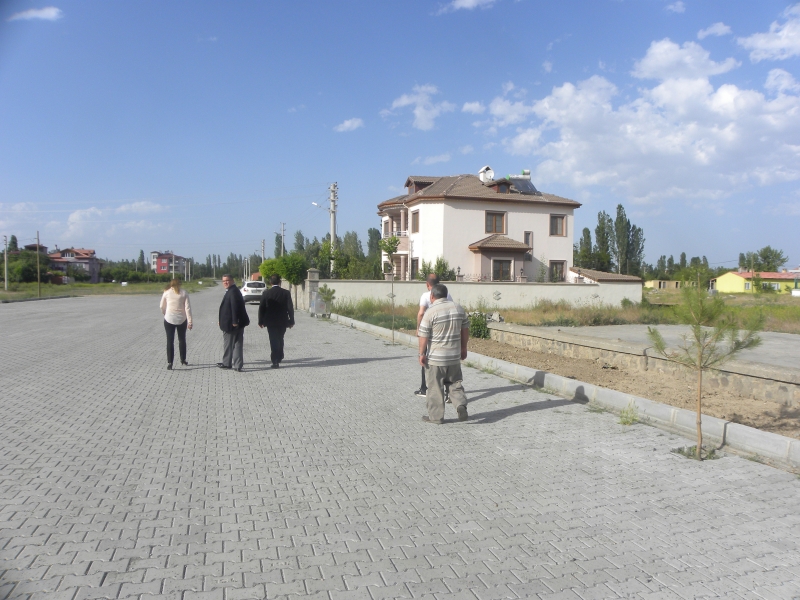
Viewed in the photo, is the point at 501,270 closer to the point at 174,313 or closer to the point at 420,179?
the point at 420,179

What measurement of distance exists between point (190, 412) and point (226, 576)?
4.61 m


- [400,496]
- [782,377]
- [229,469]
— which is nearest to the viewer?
[400,496]

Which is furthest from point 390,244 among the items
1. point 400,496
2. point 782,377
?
point 400,496

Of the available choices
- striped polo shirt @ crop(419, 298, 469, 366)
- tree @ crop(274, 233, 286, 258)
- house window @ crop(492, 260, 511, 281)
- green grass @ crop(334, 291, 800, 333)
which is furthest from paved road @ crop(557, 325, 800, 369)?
tree @ crop(274, 233, 286, 258)

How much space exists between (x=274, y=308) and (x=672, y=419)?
7396mm

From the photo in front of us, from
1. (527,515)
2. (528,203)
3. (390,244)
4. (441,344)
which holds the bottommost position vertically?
(527,515)

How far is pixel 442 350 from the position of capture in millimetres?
7086

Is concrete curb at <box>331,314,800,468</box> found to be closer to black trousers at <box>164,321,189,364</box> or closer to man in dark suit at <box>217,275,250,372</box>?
man in dark suit at <box>217,275,250,372</box>

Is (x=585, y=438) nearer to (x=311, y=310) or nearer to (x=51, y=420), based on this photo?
(x=51, y=420)

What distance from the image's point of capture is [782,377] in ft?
27.5

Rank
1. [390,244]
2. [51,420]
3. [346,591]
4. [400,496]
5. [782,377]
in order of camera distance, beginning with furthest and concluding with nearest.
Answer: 1. [390,244]
2. [782,377]
3. [51,420]
4. [400,496]
5. [346,591]

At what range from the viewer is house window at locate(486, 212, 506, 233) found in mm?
44062

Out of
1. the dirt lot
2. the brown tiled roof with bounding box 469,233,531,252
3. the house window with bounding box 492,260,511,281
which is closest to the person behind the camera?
the dirt lot

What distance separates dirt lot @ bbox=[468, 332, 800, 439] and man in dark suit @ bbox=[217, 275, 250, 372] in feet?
18.4
